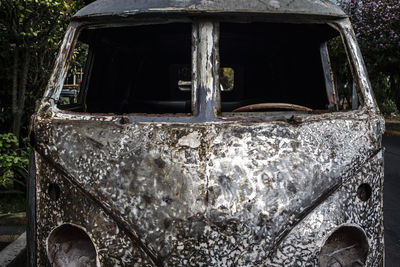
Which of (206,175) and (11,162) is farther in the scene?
(11,162)

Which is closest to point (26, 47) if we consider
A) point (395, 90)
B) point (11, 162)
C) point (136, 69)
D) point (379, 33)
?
point (11, 162)

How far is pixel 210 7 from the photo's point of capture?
201cm

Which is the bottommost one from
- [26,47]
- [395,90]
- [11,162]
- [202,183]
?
[11,162]

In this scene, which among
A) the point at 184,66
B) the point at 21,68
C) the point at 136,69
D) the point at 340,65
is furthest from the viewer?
the point at 340,65

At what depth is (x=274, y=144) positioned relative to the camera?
5.86 ft

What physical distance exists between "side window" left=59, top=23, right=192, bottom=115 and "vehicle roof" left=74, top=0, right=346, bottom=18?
0.48 metres

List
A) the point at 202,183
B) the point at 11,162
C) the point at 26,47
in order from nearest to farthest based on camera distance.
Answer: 1. the point at 202,183
2. the point at 11,162
3. the point at 26,47

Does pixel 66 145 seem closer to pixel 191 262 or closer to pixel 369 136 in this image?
pixel 191 262

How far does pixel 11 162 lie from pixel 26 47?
1.53m

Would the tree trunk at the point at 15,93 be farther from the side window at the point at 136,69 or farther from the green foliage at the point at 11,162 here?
the side window at the point at 136,69

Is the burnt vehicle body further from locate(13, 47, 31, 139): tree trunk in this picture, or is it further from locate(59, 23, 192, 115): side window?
locate(13, 47, 31, 139): tree trunk

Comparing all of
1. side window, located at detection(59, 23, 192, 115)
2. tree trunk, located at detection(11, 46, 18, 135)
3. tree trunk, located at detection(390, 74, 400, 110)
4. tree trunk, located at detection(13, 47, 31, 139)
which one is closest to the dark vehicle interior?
side window, located at detection(59, 23, 192, 115)

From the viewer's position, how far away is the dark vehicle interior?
2.95 metres

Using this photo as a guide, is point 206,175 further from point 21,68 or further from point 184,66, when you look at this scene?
point 21,68
